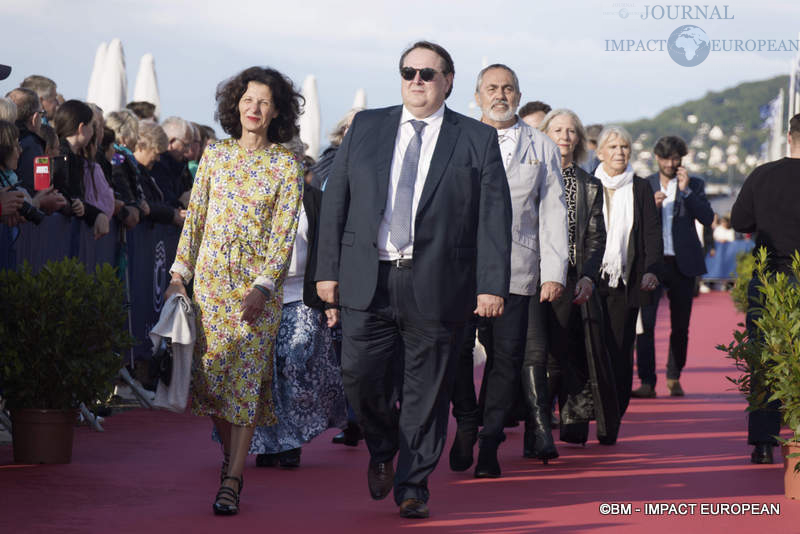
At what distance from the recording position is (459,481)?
26.8 feet

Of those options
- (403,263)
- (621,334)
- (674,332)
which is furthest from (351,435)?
(674,332)

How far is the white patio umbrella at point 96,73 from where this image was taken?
21.3m

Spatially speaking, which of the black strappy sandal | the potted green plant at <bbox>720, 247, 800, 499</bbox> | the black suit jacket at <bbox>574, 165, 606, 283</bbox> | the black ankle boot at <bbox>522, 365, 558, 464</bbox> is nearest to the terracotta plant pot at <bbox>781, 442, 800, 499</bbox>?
the potted green plant at <bbox>720, 247, 800, 499</bbox>

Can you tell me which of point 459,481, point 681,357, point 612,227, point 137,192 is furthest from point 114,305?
point 681,357

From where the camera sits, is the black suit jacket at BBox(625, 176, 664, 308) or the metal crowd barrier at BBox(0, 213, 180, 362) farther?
the black suit jacket at BBox(625, 176, 664, 308)

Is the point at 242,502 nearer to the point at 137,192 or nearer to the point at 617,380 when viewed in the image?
the point at 617,380

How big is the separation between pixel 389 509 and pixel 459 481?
1.14 metres

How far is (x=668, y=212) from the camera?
14.3 m

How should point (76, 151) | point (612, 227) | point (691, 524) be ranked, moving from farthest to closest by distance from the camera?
point (612, 227)
point (76, 151)
point (691, 524)

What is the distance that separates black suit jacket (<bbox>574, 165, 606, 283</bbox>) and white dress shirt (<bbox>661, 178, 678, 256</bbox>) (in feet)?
15.2

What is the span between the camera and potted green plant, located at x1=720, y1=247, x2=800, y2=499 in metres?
7.58

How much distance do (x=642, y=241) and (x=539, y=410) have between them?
3.33 meters

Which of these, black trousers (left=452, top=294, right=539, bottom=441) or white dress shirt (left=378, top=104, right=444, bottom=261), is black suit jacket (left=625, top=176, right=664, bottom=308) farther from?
white dress shirt (left=378, top=104, right=444, bottom=261)

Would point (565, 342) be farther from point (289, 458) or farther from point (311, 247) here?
point (289, 458)
